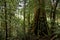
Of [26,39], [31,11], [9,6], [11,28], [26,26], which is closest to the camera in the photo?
[9,6]

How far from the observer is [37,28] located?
5227mm

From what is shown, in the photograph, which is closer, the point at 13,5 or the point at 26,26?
the point at 13,5

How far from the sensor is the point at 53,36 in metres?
4.76

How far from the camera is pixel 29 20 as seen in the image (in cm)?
533

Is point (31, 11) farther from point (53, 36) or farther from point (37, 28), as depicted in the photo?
point (53, 36)

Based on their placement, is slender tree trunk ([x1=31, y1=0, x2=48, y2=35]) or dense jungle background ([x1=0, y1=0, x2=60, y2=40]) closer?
dense jungle background ([x1=0, y1=0, x2=60, y2=40])

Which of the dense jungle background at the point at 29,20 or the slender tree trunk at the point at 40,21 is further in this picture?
the slender tree trunk at the point at 40,21

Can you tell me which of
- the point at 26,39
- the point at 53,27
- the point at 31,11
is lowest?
the point at 26,39

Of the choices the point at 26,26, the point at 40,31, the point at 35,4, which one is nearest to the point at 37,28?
the point at 40,31

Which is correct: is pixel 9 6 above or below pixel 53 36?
above

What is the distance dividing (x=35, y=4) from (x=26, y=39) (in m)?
1.25

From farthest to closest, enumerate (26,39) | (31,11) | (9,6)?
(31,11)
(26,39)
(9,6)

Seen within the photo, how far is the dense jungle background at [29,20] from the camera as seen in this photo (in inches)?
154

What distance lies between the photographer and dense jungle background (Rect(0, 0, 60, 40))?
3900 mm
